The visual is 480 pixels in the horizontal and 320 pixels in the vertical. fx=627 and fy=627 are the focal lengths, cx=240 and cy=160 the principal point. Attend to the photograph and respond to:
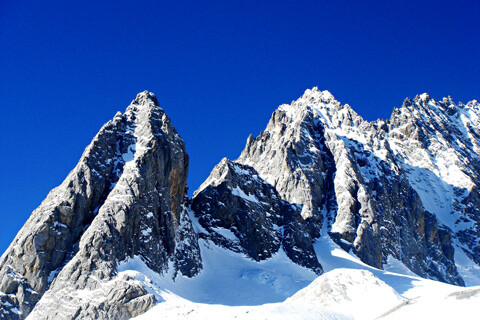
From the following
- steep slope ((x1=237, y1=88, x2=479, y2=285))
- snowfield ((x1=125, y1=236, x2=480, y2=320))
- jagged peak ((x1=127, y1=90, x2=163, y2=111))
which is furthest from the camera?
steep slope ((x1=237, y1=88, x2=479, y2=285))

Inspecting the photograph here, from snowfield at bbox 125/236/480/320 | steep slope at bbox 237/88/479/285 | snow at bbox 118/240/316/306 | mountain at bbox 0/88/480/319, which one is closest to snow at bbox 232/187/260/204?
mountain at bbox 0/88/480/319

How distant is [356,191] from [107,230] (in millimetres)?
82723

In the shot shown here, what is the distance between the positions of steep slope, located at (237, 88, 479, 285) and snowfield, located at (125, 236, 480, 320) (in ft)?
68.6

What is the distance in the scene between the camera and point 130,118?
11069 cm

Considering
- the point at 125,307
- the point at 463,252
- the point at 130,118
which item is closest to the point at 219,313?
the point at 125,307

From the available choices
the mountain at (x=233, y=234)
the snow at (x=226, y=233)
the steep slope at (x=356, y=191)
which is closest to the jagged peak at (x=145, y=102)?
the mountain at (x=233, y=234)

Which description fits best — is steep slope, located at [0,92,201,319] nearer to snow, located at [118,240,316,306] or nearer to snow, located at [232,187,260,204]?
snow, located at [118,240,316,306]

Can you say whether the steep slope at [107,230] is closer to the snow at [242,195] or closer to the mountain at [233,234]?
the mountain at [233,234]

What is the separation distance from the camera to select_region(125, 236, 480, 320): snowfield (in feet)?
210

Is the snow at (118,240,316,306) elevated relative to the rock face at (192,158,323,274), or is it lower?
lower

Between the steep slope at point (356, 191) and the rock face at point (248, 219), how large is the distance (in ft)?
52.2

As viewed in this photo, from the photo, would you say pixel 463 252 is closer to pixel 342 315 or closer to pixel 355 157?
pixel 355 157

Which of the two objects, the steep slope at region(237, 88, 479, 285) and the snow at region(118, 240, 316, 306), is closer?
the snow at region(118, 240, 316, 306)

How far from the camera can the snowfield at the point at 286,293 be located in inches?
2522
